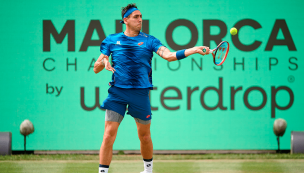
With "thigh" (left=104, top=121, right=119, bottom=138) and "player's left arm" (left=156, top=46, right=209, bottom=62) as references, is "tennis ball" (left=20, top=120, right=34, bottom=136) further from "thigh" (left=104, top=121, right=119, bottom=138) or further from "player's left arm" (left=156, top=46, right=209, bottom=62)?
"player's left arm" (left=156, top=46, right=209, bottom=62)

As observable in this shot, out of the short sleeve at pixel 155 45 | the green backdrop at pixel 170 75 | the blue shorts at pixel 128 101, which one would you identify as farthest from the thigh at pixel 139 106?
the green backdrop at pixel 170 75

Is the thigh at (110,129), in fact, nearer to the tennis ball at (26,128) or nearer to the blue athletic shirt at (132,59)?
the blue athletic shirt at (132,59)

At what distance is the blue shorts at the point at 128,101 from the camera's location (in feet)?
11.2

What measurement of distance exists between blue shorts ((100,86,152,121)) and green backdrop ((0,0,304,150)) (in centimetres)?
296

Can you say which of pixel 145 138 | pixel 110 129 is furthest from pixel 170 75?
pixel 110 129

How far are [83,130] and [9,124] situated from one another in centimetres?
133

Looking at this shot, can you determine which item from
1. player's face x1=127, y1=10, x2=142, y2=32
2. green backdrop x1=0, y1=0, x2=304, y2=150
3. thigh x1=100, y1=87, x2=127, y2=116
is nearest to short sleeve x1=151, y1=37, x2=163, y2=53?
player's face x1=127, y1=10, x2=142, y2=32

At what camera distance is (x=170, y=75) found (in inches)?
253

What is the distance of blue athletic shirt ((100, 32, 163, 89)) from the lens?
3.45 m

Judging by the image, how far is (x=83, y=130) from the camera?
6449 millimetres

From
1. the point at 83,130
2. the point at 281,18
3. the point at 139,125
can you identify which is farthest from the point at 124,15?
the point at 281,18

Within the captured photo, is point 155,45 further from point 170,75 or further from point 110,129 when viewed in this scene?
point 170,75

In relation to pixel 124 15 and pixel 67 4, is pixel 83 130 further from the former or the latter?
pixel 124 15

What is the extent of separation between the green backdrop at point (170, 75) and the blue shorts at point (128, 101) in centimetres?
296
